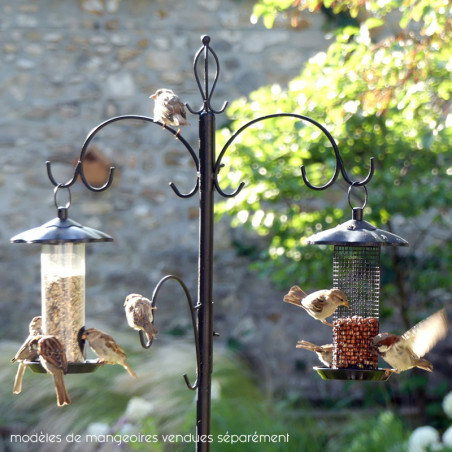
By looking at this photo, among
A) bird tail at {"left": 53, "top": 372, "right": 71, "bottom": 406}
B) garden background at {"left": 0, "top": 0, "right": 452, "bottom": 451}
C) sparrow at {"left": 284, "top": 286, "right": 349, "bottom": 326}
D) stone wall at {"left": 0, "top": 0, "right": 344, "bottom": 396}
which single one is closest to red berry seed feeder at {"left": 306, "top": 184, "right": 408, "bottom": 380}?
sparrow at {"left": 284, "top": 286, "right": 349, "bottom": 326}

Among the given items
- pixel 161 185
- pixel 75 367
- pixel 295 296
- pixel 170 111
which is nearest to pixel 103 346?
pixel 75 367

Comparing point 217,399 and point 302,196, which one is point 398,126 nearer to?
point 302,196

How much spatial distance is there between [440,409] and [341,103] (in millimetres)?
2564

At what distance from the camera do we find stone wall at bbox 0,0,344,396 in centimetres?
613

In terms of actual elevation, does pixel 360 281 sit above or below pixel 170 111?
below

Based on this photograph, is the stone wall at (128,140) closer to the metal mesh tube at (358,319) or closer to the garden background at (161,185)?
the garden background at (161,185)

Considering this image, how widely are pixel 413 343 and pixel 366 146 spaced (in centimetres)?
266

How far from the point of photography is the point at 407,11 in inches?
163

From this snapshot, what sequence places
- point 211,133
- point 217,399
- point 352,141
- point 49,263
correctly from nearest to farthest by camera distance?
1. point 211,133
2. point 49,263
3. point 217,399
4. point 352,141

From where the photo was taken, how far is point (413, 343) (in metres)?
2.71

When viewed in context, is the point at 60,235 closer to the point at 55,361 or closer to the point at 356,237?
the point at 55,361

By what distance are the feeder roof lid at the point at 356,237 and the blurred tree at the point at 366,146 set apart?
41.9 inches

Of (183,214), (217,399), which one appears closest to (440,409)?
(217,399)

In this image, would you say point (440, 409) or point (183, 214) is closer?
point (440, 409)
